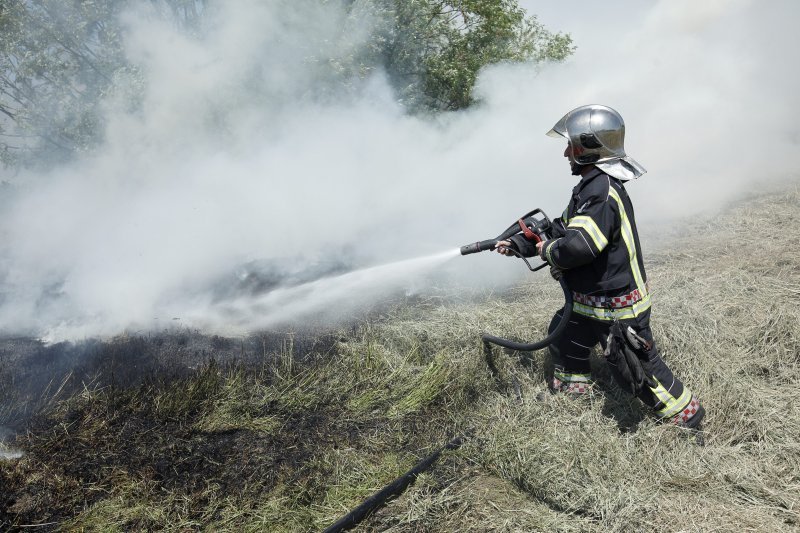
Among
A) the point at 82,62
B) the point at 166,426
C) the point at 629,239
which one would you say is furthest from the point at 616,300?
the point at 82,62

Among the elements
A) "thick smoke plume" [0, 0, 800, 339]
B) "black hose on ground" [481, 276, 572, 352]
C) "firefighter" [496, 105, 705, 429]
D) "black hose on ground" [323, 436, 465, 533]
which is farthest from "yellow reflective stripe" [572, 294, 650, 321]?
"thick smoke plume" [0, 0, 800, 339]

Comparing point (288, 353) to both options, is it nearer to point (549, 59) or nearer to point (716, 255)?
point (716, 255)

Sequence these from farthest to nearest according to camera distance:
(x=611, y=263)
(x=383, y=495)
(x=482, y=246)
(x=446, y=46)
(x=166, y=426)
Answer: (x=446, y=46)
(x=482, y=246)
(x=166, y=426)
(x=611, y=263)
(x=383, y=495)

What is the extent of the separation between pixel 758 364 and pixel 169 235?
5923 millimetres

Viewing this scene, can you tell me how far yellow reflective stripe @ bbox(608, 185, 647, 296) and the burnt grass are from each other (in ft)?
5.14

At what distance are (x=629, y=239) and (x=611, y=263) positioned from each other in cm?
18

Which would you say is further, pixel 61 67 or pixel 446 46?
pixel 446 46

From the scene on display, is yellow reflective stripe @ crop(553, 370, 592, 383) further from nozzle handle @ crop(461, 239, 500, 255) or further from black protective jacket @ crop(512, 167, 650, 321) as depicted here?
nozzle handle @ crop(461, 239, 500, 255)

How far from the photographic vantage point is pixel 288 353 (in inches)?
174

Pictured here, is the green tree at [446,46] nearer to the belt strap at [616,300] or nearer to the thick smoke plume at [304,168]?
the thick smoke plume at [304,168]

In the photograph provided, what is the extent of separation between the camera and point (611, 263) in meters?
3.37

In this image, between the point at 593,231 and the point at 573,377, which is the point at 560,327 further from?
the point at 593,231

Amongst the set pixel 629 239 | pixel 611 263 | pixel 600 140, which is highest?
pixel 600 140

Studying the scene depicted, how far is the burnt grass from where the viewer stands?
2965 millimetres
